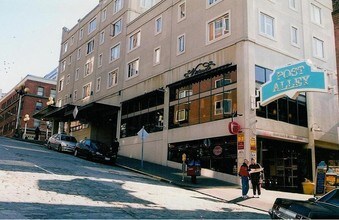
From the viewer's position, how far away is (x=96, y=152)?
25.1 m

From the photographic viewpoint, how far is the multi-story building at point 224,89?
2202cm

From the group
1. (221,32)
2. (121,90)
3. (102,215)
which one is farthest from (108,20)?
(102,215)

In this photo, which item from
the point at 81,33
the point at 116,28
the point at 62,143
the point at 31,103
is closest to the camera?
the point at 62,143

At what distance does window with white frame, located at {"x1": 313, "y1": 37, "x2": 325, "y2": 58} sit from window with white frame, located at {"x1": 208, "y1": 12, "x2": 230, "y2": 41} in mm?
7940

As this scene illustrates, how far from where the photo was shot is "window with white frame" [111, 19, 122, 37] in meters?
38.6

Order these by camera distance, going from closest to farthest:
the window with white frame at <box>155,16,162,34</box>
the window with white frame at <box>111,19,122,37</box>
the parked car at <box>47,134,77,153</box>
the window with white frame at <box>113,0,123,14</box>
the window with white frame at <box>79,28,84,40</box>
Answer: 1. the parked car at <box>47,134,77,153</box>
2. the window with white frame at <box>155,16,162,34</box>
3. the window with white frame at <box>111,19,122,37</box>
4. the window with white frame at <box>113,0,123,14</box>
5. the window with white frame at <box>79,28,84,40</box>

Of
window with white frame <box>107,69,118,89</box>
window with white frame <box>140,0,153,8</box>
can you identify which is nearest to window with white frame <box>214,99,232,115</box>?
→ window with white frame <box>107,69,118,89</box>

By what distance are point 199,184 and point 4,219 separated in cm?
1273

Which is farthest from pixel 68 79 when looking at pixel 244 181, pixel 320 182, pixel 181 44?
pixel 320 182

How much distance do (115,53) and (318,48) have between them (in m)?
20.4

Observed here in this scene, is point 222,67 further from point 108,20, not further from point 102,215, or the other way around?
point 108,20

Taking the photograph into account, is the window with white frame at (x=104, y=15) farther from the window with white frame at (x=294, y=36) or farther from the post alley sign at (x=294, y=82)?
the post alley sign at (x=294, y=82)

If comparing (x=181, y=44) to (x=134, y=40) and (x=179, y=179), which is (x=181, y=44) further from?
(x=179, y=179)

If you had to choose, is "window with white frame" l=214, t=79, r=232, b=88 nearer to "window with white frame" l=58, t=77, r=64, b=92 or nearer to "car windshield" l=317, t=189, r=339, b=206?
"car windshield" l=317, t=189, r=339, b=206
